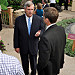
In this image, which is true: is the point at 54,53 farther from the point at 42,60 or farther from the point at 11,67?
the point at 11,67

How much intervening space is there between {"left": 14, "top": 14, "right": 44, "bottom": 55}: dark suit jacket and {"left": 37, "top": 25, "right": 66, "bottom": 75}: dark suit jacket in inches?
34.9

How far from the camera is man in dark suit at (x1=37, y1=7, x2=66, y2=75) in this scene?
2.25 m

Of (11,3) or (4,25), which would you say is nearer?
(4,25)

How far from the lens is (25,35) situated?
10.6 feet

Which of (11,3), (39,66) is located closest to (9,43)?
(39,66)

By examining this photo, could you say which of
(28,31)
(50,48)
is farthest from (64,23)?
(50,48)

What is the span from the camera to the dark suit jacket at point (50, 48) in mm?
2236

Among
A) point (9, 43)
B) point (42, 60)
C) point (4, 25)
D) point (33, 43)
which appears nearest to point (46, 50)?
point (42, 60)

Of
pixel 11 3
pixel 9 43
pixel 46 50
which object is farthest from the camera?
pixel 11 3

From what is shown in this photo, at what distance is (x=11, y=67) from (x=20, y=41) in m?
1.94

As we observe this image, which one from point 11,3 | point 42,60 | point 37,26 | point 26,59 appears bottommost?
point 26,59

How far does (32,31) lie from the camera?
10.6 feet

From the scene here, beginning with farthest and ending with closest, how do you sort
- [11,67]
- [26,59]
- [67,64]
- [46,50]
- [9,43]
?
[9,43], [67,64], [26,59], [46,50], [11,67]

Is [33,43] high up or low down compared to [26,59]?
up
